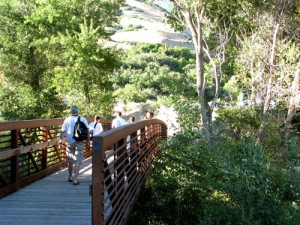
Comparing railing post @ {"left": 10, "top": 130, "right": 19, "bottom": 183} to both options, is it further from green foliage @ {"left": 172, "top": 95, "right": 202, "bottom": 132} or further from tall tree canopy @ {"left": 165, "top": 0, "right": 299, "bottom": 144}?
tall tree canopy @ {"left": 165, "top": 0, "right": 299, "bottom": 144}

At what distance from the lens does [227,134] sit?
69.4 ft

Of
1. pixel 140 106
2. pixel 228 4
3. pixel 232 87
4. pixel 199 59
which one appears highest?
pixel 228 4

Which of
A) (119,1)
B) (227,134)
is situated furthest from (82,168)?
(119,1)

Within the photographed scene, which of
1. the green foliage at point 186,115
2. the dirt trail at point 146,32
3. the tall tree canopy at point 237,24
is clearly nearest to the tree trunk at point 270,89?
the tall tree canopy at point 237,24

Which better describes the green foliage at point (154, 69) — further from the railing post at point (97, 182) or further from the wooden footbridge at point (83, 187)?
the railing post at point (97, 182)

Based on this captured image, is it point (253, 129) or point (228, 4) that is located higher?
point (228, 4)

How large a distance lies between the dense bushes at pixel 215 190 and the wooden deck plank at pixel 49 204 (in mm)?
1139

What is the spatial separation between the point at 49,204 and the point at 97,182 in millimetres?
2641

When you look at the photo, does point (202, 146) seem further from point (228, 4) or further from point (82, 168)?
point (228, 4)

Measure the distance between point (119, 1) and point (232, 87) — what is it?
817 cm

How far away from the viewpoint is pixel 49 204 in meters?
6.50

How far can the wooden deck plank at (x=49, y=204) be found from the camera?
5.61m

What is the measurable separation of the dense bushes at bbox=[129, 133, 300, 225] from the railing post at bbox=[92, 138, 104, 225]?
9.87 feet

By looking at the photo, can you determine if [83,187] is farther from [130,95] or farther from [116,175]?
[130,95]
